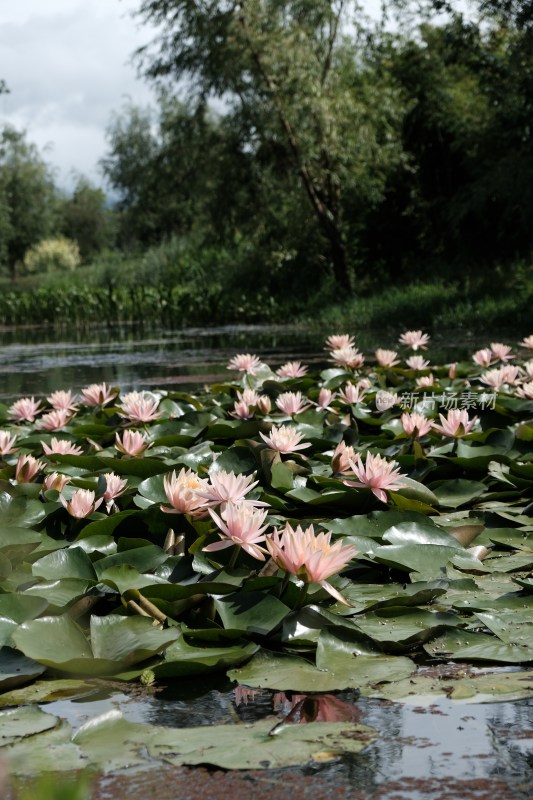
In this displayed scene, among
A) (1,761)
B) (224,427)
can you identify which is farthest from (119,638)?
(224,427)

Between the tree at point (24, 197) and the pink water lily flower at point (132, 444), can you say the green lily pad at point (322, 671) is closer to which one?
the pink water lily flower at point (132, 444)

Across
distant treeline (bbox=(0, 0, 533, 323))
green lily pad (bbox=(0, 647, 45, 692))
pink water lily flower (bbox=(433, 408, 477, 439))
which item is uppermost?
distant treeline (bbox=(0, 0, 533, 323))

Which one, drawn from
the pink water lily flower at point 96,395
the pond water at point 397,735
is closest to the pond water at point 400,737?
the pond water at point 397,735

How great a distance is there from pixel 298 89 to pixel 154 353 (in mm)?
7706

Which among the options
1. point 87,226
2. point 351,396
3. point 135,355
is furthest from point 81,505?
point 87,226

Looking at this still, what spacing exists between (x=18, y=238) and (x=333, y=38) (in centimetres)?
3477

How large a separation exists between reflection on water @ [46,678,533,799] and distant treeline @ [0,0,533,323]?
548 inches

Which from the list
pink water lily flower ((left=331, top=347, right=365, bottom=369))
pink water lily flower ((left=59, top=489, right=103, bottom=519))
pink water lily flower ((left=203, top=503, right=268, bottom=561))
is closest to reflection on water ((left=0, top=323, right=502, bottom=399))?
pink water lily flower ((left=331, top=347, right=365, bottom=369))

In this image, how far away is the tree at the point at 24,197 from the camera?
49.3m

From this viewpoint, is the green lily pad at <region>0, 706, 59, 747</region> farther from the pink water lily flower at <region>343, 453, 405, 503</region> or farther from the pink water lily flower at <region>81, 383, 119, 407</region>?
the pink water lily flower at <region>81, 383, 119, 407</region>

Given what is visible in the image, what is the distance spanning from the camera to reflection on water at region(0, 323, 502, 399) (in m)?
8.27

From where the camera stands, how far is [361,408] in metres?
4.01

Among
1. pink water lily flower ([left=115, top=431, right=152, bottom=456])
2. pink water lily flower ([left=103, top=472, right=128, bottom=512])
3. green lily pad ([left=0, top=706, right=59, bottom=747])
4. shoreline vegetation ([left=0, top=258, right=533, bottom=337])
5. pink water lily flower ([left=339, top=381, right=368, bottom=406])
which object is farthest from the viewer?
shoreline vegetation ([left=0, top=258, right=533, bottom=337])

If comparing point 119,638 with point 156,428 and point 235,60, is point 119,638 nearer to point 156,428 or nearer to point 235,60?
point 156,428
